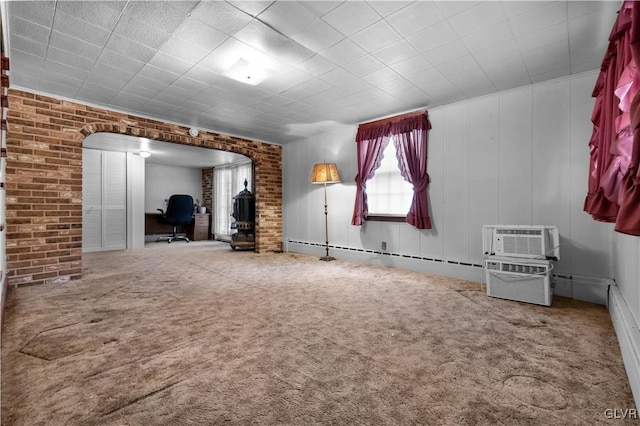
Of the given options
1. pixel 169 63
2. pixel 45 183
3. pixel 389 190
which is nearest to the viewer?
pixel 169 63

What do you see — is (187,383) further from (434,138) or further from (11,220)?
(434,138)

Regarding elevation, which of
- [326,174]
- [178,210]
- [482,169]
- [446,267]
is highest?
[326,174]

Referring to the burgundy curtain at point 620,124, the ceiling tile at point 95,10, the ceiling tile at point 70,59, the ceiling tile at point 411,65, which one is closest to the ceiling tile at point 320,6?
the ceiling tile at point 411,65

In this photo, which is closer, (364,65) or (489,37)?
(489,37)

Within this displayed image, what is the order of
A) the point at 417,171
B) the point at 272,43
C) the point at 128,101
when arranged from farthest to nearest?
the point at 417,171 < the point at 128,101 < the point at 272,43

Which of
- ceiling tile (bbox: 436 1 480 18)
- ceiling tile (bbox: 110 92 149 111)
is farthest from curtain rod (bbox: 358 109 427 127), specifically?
ceiling tile (bbox: 110 92 149 111)

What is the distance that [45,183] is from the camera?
349 cm

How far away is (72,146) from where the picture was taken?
146 inches

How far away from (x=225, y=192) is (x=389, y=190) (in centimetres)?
617

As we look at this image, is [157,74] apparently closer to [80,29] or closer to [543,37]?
[80,29]

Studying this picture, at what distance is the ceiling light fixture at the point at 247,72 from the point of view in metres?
2.87

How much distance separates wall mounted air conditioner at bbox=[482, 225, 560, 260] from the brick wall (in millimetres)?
4868

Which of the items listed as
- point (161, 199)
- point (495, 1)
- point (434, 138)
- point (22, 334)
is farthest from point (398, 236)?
point (161, 199)

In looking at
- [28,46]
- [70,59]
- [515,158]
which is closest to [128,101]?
[70,59]
